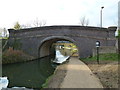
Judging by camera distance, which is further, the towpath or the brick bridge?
the brick bridge

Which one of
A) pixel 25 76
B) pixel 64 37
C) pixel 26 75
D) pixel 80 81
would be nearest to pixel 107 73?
pixel 80 81

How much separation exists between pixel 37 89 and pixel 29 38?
14.9 metres

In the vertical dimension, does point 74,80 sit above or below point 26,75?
above

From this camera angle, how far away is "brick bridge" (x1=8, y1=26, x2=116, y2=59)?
1953 centimetres

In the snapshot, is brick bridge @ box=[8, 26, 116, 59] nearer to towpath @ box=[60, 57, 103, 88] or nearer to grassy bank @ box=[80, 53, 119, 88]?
grassy bank @ box=[80, 53, 119, 88]

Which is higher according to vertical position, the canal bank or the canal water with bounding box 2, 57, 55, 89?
the canal bank

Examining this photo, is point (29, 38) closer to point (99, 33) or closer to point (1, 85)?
point (99, 33)

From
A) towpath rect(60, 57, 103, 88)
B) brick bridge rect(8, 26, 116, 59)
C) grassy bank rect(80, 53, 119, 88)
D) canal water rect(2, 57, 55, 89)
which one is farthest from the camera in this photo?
brick bridge rect(8, 26, 116, 59)

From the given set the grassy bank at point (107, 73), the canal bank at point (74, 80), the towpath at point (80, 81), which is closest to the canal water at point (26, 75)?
the canal bank at point (74, 80)

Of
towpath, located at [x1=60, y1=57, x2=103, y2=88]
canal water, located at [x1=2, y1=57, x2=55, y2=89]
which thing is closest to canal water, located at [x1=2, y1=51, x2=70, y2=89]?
canal water, located at [x1=2, y1=57, x2=55, y2=89]

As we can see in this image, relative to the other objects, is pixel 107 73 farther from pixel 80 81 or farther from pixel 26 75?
pixel 26 75

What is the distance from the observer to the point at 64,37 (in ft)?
66.3

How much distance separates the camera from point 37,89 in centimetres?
752

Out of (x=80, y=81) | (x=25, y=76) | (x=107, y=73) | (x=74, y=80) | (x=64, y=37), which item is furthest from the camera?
(x=64, y=37)
